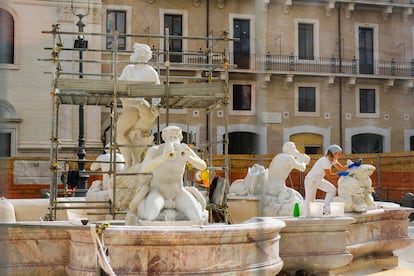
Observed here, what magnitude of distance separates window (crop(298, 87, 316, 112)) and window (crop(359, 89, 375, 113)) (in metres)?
1.92

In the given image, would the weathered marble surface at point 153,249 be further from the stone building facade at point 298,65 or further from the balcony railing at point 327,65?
the balcony railing at point 327,65

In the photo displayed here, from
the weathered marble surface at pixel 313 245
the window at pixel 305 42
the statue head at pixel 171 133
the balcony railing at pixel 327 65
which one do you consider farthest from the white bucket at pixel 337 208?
the window at pixel 305 42

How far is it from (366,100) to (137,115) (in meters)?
16.7

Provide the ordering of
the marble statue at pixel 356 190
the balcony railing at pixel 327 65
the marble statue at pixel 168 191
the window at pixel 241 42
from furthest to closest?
the balcony railing at pixel 327 65, the window at pixel 241 42, the marble statue at pixel 356 190, the marble statue at pixel 168 191

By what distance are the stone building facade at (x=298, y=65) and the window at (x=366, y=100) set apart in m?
0.04

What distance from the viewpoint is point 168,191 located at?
14.7 ft

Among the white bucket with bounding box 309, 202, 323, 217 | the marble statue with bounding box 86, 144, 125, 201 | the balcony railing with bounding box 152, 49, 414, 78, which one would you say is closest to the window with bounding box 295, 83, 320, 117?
the balcony railing with bounding box 152, 49, 414, 78

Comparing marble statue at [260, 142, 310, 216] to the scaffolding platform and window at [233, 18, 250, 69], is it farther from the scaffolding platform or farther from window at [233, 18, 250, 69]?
window at [233, 18, 250, 69]

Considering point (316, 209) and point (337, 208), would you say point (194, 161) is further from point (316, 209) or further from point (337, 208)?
point (337, 208)

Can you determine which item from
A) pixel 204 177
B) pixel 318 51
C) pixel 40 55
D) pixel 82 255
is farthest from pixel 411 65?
pixel 82 255

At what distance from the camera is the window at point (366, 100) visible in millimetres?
21250

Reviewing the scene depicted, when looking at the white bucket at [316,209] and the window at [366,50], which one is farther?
the window at [366,50]

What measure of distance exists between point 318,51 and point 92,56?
8.36m

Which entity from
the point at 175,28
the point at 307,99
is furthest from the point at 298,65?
the point at 175,28
